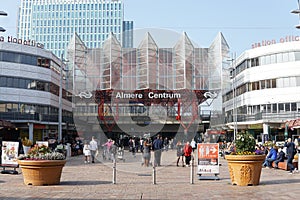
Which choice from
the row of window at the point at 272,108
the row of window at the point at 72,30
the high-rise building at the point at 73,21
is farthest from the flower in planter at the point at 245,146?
the row of window at the point at 72,30

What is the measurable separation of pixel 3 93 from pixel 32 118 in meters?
4.57

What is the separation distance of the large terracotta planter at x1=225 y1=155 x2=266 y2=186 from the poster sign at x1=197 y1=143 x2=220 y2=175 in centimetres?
219

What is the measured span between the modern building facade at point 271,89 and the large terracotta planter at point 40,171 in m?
38.3

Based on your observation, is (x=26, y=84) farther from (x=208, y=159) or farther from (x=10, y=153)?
(x=208, y=159)

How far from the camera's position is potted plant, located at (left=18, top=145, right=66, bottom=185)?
1242cm

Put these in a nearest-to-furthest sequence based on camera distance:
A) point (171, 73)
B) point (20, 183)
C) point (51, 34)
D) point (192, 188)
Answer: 1. point (192, 188)
2. point (20, 183)
3. point (171, 73)
4. point (51, 34)

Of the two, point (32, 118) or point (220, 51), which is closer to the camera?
point (32, 118)

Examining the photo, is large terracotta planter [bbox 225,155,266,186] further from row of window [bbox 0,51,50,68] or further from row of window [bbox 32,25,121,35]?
row of window [bbox 32,25,121,35]

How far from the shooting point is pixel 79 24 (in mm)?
128625

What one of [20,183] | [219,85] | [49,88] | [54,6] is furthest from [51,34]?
[20,183]

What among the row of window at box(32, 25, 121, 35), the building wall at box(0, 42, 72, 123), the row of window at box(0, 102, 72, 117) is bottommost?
the row of window at box(0, 102, 72, 117)

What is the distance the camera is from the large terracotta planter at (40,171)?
40.7 feet

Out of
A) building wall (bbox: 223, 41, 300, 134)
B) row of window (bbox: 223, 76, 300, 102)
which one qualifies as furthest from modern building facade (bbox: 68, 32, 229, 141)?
row of window (bbox: 223, 76, 300, 102)

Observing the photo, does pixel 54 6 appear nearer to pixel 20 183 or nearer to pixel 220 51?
pixel 220 51
